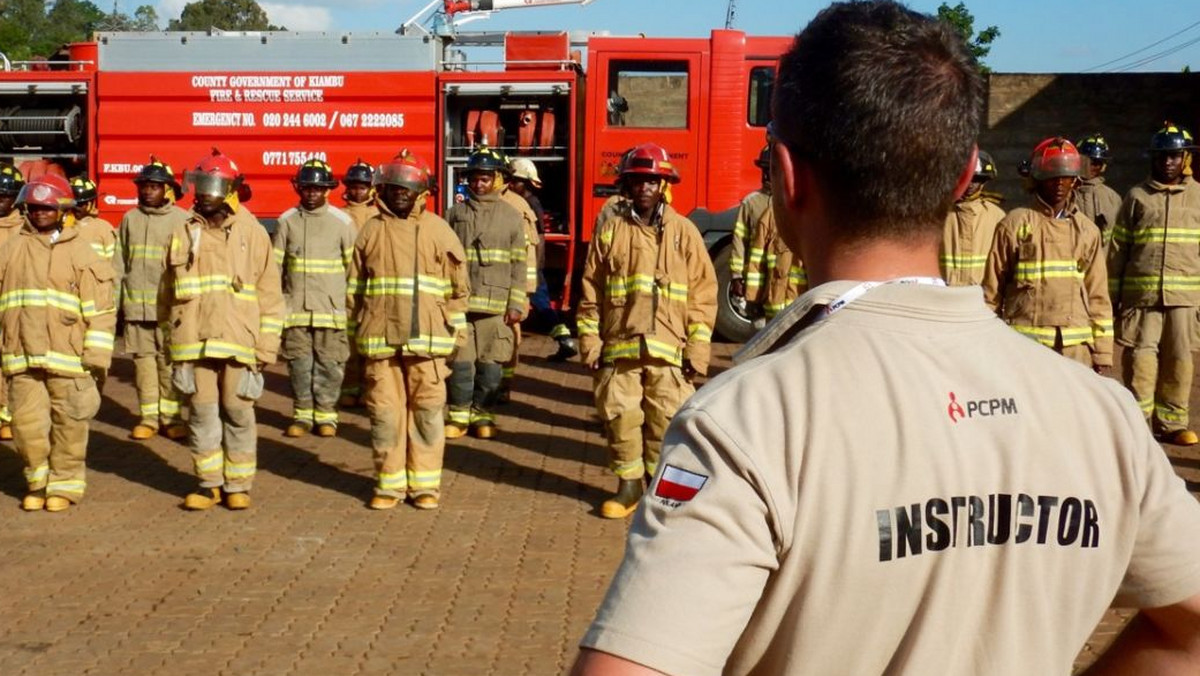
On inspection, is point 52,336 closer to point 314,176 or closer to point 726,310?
point 314,176

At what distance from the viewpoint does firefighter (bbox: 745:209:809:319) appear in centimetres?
1040

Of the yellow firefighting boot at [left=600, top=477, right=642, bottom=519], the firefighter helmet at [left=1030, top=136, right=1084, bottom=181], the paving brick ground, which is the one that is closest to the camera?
the paving brick ground

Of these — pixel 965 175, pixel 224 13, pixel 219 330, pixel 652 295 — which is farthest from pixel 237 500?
pixel 224 13

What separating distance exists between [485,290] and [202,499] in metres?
2.97

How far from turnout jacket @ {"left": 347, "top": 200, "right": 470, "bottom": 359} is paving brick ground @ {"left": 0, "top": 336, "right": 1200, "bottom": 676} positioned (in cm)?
104

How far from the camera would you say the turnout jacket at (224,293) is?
8.28 m

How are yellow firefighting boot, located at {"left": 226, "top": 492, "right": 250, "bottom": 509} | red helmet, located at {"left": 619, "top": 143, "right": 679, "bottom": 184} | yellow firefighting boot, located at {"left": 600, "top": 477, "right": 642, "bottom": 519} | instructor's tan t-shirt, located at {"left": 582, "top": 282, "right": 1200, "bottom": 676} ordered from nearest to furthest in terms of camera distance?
instructor's tan t-shirt, located at {"left": 582, "top": 282, "right": 1200, "bottom": 676} → red helmet, located at {"left": 619, "top": 143, "right": 679, "bottom": 184} → yellow firefighting boot, located at {"left": 600, "top": 477, "right": 642, "bottom": 519} → yellow firefighting boot, located at {"left": 226, "top": 492, "right": 250, "bottom": 509}

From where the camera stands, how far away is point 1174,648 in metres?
1.80

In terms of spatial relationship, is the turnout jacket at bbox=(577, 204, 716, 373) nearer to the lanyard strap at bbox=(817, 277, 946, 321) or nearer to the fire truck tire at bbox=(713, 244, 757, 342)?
the fire truck tire at bbox=(713, 244, 757, 342)

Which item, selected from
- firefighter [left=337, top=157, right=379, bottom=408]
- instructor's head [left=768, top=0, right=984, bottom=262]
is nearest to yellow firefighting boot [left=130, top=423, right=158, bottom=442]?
firefighter [left=337, top=157, right=379, bottom=408]

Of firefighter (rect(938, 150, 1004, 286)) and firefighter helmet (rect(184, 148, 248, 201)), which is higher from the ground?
firefighter helmet (rect(184, 148, 248, 201))

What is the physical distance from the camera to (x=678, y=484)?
1527mm

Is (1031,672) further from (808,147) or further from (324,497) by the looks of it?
(324,497)

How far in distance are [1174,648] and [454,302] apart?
7.08 m
